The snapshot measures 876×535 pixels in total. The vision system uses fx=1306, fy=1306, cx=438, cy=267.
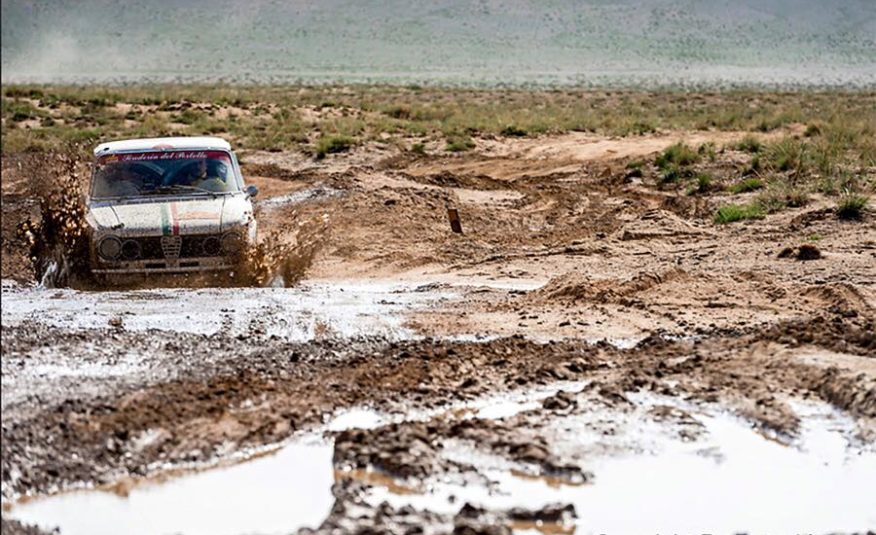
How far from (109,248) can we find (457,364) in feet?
14.9

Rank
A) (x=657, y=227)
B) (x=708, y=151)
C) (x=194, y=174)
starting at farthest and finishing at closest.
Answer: (x=708, y=151) → (x=657, y=227) → (x=194, y=174)

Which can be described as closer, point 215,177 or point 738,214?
point 215,177

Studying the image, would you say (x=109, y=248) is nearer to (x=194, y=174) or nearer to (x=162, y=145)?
(x=194, y=174)

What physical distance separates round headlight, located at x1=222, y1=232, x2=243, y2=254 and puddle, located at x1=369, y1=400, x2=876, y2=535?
5.52m

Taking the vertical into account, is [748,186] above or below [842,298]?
below

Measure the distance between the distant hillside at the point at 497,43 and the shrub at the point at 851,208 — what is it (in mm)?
53032

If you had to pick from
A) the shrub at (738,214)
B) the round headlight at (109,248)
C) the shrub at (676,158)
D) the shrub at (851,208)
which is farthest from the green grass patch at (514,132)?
the round headlight at (109,248)

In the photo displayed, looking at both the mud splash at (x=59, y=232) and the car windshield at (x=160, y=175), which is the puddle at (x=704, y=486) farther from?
the mud splash at (x=59, y=232)

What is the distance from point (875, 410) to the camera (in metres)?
8.72

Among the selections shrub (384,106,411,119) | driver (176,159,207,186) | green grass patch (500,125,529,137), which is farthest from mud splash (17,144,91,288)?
shrub (384,106,411,119)

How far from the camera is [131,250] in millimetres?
12656

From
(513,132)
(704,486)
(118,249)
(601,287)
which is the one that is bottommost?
(513,132)

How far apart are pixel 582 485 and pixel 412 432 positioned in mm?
1077

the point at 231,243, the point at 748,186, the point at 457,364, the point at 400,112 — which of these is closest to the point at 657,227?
the point at 748,186
